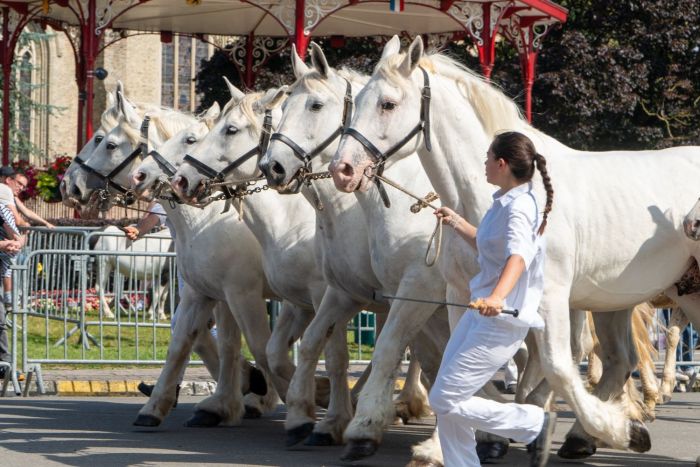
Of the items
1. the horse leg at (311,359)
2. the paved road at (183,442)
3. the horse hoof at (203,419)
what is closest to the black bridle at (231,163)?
the horse leg at (311,359)

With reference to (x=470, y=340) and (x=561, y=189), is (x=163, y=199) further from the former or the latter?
(x=470, y=340)

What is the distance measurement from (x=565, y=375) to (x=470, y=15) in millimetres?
14198

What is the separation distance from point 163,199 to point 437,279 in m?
2.90

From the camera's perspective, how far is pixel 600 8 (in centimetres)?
3058

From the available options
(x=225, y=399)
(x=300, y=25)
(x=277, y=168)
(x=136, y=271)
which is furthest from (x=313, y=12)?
(x=277, y=168)

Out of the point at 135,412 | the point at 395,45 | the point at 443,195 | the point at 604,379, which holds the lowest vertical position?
the point at 135,412

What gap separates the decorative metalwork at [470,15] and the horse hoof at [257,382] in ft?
35.0

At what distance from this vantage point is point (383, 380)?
29.2 feet

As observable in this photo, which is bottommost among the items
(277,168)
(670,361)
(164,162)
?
(670,361)

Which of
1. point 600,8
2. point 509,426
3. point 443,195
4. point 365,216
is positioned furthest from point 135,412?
point 600,8

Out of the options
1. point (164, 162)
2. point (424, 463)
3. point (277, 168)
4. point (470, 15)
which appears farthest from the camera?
point (470, 15)

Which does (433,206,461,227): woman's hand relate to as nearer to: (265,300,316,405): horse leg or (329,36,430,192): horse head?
(329,36,430,192): horse head

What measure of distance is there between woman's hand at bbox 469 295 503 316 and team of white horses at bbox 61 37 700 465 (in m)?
1.40

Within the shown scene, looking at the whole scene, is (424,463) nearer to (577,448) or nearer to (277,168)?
(577,448)
